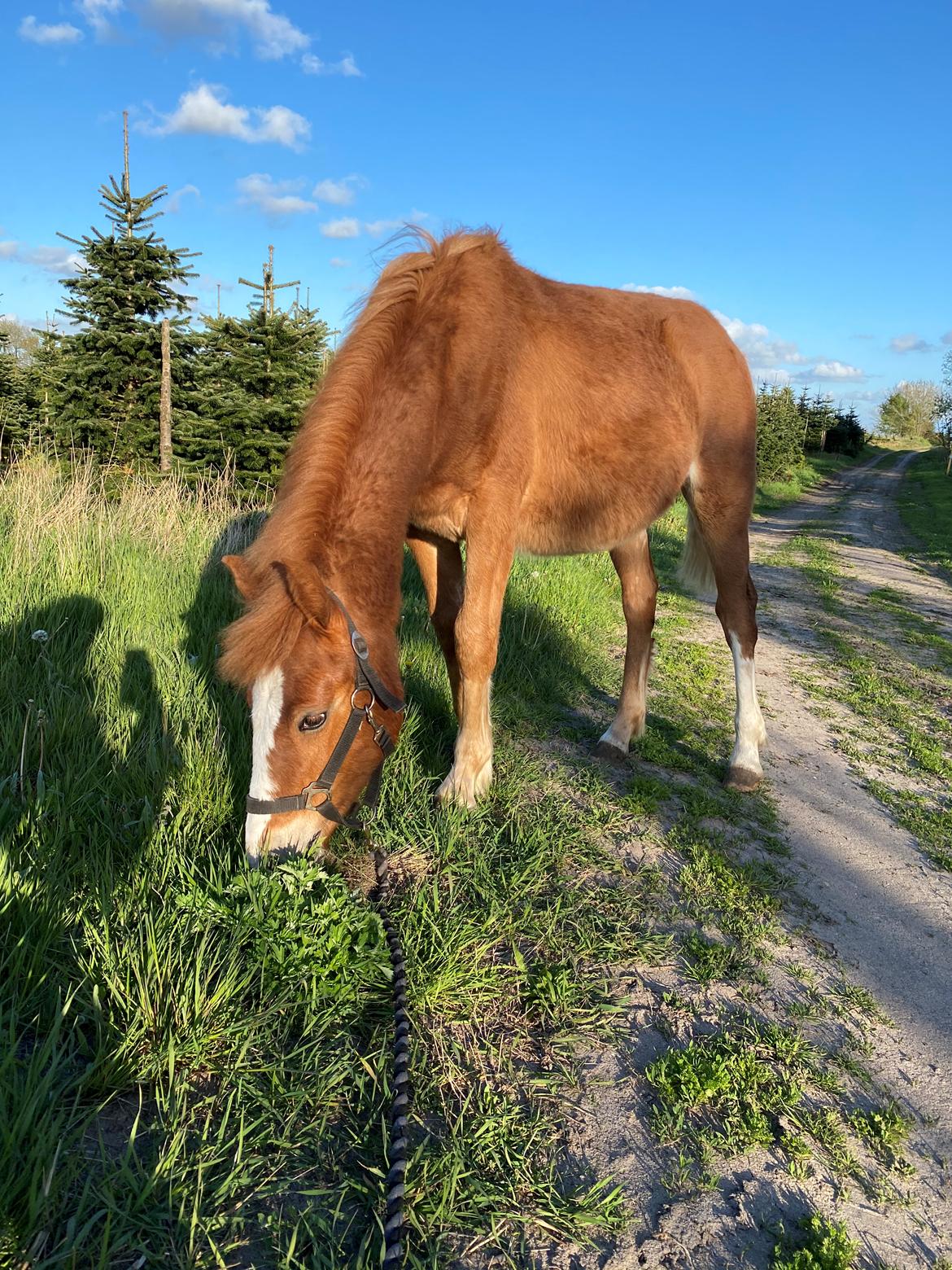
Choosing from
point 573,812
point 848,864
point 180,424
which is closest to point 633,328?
point 573,812

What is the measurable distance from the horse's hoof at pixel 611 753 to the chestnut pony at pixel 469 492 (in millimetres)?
18

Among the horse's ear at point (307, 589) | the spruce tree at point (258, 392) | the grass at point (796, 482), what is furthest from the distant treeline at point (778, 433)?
the horse's ear at point (307, 589)

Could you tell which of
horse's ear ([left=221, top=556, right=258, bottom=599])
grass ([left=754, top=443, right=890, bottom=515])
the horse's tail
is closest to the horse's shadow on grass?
horse's ear ([left=221, top=556, right=258, bottom=599])

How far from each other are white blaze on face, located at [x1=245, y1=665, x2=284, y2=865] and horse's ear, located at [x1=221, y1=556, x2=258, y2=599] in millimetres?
330

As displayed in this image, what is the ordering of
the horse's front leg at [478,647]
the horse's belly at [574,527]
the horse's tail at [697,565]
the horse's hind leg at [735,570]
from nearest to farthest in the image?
the horse's front leg at [478,647]
the horse's belly at [574,527]
the horse's hind leg at [735,570]
the horse's tail at [697,565]

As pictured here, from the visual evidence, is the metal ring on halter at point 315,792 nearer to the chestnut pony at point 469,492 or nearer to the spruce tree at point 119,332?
the chestnut pony at point 469,492

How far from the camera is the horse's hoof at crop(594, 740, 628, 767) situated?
4195 mm

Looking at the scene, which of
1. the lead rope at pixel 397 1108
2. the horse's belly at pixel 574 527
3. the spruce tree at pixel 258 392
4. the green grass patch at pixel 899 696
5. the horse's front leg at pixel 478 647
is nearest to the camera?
Answer: the lead rope at pixel 397 1108

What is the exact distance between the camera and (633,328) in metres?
4.08

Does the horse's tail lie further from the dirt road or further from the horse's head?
the horse's head

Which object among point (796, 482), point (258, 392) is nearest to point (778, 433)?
point (796, 482)

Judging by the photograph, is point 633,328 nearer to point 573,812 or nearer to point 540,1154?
point 573,812

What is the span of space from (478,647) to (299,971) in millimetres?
1591

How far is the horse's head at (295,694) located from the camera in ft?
7.79
